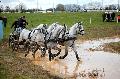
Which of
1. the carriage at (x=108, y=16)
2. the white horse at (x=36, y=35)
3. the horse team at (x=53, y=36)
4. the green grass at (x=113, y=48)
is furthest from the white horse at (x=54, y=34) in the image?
the carriage at (x=108, y=16)

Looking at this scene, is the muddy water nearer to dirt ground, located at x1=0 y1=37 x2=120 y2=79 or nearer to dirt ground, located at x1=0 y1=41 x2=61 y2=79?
dirt ground, located at x1=0 y1=37 x2=120 y2=79

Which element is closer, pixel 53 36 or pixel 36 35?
pixel 53 36

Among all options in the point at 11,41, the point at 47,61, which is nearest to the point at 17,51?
the point at 11,41

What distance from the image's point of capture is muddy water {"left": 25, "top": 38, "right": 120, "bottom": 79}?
14695 mm

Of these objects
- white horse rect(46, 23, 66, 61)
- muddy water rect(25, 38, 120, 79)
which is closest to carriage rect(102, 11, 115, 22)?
muddy water rect(25, 38, 120, 79)

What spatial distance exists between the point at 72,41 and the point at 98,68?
3.01m

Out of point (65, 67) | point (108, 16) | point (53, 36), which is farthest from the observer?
point (108, 16)

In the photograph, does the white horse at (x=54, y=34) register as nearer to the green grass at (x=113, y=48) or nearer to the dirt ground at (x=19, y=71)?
the dirt ground at (x=19, y=71)

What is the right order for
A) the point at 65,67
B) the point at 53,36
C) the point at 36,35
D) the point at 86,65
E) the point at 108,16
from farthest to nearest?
the point at 108,16, the point at 36,35, the point at 53,36, the point at 86,65, the point at 65,67

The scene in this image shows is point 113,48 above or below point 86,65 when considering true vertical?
below

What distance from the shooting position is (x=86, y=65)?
676 inches

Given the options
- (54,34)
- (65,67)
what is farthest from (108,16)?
(65,67)

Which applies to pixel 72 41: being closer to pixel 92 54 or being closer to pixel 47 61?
pixel 47 61

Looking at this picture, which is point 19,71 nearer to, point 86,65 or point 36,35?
point 86,65
